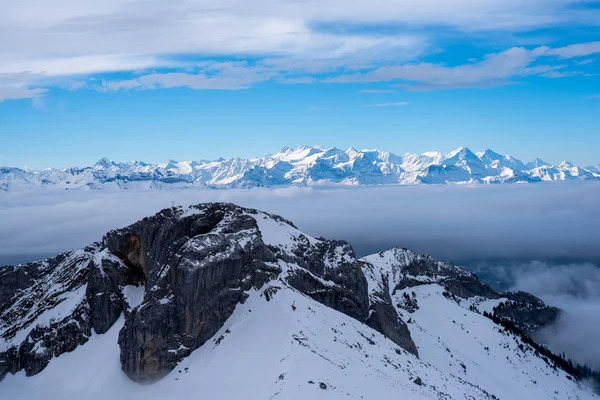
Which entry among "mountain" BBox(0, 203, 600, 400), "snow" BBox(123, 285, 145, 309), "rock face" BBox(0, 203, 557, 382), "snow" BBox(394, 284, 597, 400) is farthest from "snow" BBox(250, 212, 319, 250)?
"snow" BBox(394, 284, 597, 400)

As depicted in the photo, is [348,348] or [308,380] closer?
[308,380]

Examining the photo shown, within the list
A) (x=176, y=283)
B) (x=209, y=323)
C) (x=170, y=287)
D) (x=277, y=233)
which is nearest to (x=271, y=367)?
(x=209, y=323)

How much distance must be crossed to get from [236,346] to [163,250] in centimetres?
3387

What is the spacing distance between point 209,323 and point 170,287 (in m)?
11.4

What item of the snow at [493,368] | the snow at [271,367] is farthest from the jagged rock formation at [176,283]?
the snow at [493,368]

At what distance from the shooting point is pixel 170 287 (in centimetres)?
11875

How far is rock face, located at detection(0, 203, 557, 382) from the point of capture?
114938mm

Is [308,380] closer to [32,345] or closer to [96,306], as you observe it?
[96,306]

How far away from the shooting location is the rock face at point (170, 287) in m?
115

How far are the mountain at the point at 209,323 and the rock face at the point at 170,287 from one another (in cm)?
29

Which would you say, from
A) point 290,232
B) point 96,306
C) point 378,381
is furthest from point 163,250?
point 378,381

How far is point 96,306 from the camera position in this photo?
130125mm

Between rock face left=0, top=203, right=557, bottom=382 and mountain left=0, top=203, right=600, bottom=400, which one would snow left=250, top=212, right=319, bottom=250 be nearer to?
rock face left=0, top=203, right=557, bottom=382

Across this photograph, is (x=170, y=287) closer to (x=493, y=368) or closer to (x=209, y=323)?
(x=209, y=323)
